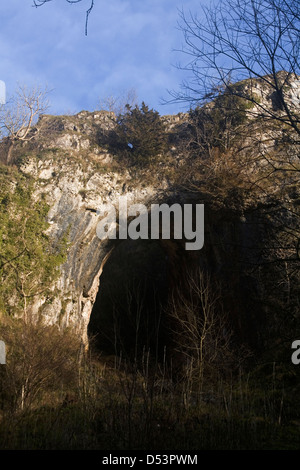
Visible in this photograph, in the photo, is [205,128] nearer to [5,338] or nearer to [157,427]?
[5,338]

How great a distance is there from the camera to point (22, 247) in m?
12.3

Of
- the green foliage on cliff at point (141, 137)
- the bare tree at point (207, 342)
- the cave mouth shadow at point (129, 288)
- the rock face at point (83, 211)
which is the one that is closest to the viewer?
the bare tree at point (207, 342)

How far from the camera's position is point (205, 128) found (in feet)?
47.2

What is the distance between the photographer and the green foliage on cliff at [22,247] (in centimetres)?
1171

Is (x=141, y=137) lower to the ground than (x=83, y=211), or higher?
higher

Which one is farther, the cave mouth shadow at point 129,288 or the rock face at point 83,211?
the cave mouth shadow at point 129,288

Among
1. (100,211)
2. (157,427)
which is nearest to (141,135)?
(100,211)

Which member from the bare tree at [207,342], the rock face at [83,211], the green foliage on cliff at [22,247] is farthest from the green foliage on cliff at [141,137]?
the bare tree at [207,342]

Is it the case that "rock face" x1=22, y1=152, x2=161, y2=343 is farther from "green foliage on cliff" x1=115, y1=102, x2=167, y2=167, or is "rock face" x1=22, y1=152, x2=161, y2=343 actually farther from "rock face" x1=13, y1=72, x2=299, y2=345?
"green foliage on cliff" x1=115, y1=102, x2=167, y2=167

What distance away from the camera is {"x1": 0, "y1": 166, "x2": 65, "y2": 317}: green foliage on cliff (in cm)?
1171

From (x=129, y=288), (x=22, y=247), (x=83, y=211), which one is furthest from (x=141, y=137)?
(x=129, y=288)

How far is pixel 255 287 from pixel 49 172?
8.14m

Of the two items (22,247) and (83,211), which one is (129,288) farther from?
(22,247)

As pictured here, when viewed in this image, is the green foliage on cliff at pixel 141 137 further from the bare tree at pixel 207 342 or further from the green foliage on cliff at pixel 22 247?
the bare tree at pixel 207 342
